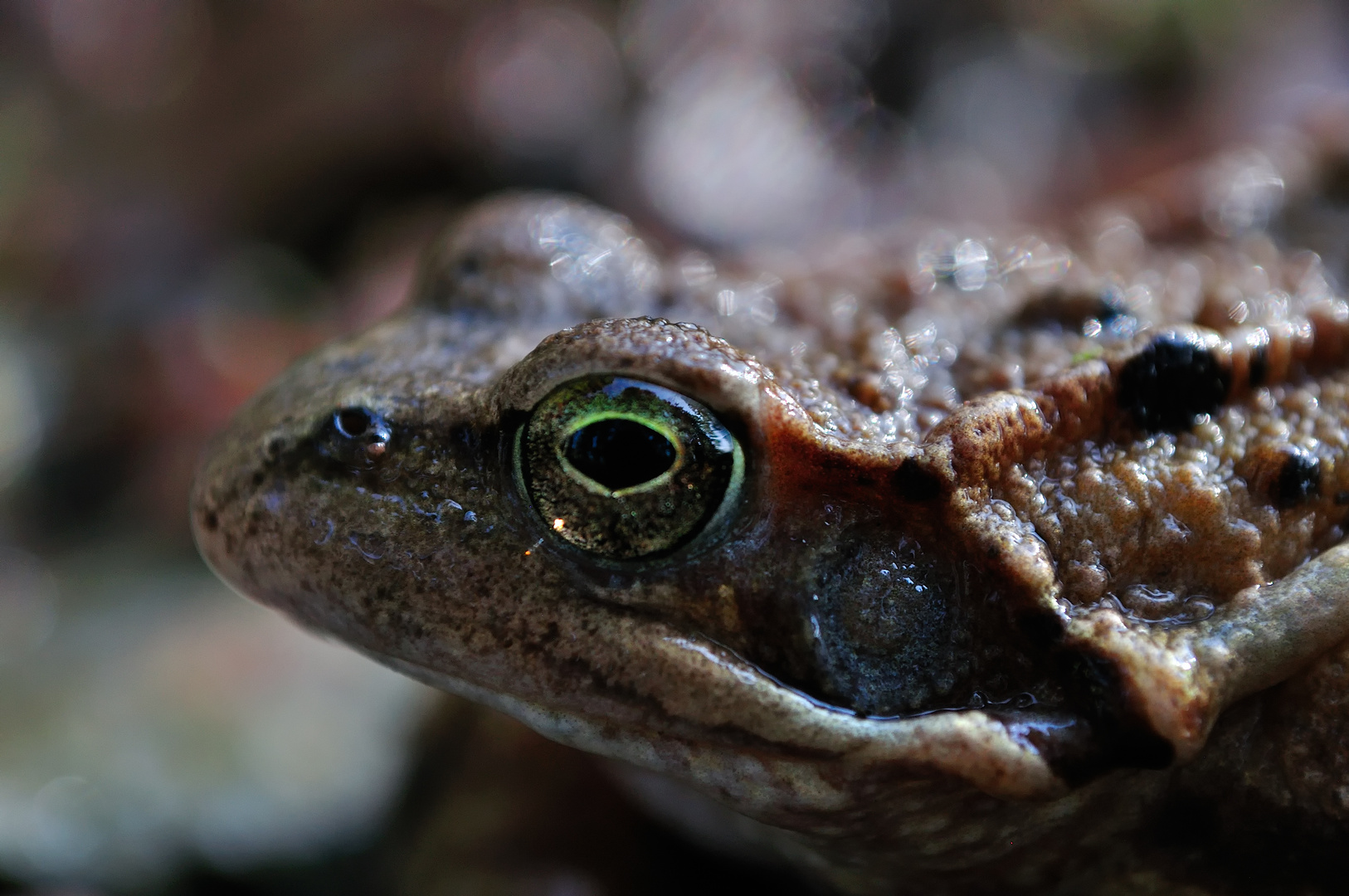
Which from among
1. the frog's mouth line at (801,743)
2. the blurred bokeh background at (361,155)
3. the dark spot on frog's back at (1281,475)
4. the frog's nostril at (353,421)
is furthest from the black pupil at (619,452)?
the blurred bokeh background at (361,155)

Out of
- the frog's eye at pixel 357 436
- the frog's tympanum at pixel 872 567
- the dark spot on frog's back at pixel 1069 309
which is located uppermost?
the dark spot on frog's back at pixel 1069 309

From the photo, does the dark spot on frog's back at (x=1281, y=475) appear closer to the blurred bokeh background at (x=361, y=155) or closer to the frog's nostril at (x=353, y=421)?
the frog's nostril at (x=353, y=421)

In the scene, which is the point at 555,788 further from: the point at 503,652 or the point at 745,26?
the point at 745,26

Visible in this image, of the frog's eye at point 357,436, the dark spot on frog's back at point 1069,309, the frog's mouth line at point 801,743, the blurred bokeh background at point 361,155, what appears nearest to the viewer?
the frog's mouth line at point 801,743

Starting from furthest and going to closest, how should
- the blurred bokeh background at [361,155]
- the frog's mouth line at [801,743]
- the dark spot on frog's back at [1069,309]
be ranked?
the blurred bokeh background at [361,155] → the dark spot on frog's back at [1069,309] → the frog's mouth line at [801,743]

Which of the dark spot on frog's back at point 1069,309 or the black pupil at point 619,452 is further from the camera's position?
the dark spot on frog's back at point 1069,309

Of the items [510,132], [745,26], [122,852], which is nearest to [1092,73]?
[745,26]

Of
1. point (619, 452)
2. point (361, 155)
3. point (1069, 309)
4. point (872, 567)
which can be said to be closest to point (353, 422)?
point (619, 452)

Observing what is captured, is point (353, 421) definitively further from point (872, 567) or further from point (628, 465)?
point (872, 567)
